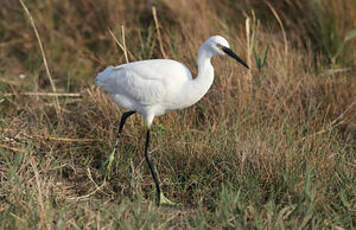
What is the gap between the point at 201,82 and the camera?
11.6ft

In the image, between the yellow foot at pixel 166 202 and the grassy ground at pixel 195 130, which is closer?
the grassy ground at pixel 195 130

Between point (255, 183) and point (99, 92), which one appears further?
point (99, 92)

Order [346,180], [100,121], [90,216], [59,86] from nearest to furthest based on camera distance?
[90,216] → [346,180] → [100,121] → [59,86]

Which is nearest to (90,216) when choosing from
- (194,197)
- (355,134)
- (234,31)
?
(194,197)

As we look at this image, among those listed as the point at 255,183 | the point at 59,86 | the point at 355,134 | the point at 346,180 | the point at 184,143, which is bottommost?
the point at 355,134

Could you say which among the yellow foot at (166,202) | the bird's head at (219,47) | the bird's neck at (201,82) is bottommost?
the yellow foot at (166,202)

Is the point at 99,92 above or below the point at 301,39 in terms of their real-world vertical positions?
above

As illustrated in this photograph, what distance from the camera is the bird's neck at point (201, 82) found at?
3.52 metres

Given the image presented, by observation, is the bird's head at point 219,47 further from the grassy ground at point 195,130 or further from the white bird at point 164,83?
the grassy ground at point 195,130

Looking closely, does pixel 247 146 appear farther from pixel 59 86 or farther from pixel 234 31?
pixel 59 86

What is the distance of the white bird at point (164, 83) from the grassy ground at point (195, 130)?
0.39 m

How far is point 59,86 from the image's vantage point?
566 cm

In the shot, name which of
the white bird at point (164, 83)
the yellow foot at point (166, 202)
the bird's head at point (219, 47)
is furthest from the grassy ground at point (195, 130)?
the bird's head at point (219, 47)

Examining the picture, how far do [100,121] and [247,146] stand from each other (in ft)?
4.29
